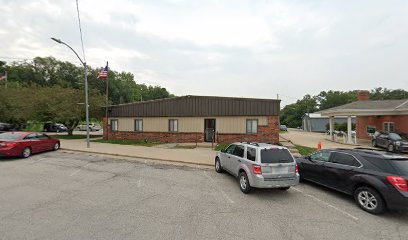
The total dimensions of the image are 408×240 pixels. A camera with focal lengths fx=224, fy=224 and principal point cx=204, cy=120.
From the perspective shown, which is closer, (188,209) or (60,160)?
(188,209)

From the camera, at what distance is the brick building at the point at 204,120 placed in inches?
757

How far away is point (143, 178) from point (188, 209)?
3627 millimetres

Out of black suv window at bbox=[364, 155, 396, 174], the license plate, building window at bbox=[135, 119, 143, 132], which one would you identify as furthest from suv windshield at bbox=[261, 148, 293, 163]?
building window at bbox=[135, 119, 143, 132]

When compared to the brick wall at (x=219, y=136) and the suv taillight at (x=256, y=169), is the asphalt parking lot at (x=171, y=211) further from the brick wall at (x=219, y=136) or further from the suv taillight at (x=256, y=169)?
the brick wall at (x=219, y=136)

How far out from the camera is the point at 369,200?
5.88 metres

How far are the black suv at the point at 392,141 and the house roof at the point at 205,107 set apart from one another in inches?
321

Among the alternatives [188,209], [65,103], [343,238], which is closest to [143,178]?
[188,209]

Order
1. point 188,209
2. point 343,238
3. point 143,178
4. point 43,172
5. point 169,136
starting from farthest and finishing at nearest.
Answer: point 169,136 < point 43,172 < point 143,178 < point 188,209 < point 343,238

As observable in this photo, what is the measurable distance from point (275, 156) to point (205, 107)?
Result: 13397mm

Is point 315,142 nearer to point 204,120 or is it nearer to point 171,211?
point 204,120

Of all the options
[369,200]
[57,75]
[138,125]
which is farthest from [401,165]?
[57,75]

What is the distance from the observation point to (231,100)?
19.6 m

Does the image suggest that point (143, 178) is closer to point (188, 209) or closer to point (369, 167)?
point (188, 209)

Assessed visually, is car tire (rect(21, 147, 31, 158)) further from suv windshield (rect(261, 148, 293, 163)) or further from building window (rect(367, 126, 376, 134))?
building window (rect(367, 126, 376, 134))
